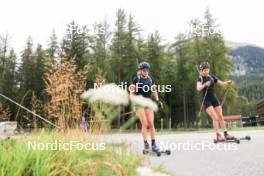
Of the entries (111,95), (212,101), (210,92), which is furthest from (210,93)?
(111,95)

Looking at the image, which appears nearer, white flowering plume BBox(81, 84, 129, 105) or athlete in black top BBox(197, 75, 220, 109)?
white flowering plume BBox(81, 84, 129, 105)

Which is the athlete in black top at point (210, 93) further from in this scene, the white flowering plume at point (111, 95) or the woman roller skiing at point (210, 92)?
the white flowering plume at point (111, 95)

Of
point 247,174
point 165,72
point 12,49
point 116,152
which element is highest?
Result: point 12,49

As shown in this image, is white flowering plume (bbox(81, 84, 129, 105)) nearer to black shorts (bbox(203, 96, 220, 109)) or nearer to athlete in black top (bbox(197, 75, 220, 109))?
athlete in black top (bbox(197, 75, 220, 109))

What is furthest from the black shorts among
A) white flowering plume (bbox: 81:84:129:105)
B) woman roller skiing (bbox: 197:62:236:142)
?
white flowering plume (bbox: 81:84:129:105)

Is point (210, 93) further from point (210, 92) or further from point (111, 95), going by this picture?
point (111, 95)

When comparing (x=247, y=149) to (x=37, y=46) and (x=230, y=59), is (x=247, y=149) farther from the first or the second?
(x=37, y=46)

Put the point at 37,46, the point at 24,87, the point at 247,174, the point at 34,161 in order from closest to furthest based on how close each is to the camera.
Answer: the point at 34,161 → the point at 247,174 → the point at 24,87 → the point at 37,46

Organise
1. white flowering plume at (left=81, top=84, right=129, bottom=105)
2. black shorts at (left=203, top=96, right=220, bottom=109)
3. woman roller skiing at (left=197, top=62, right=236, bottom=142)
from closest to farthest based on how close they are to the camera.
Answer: white flowering plume at (left=81, top=84, right=129, bottom=105) → woman roller skiing at (left=197, top=62, right=236, bottom=142) → black shorts at (left=203, top=96, right=220, bottom=109)

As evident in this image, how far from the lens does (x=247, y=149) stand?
8.31 m

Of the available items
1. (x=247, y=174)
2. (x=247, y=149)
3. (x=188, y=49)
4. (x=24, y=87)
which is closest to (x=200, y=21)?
(x=188, y=49)

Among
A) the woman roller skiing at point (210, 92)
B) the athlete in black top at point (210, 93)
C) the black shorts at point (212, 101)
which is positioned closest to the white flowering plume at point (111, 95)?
the woman roller skiing at point (210, 92)

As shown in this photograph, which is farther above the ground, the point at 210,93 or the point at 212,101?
the point at 210,93

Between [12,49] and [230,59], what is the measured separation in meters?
28.6
